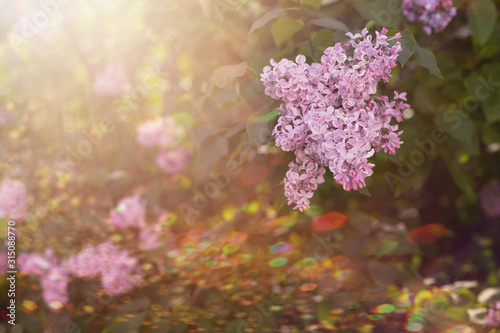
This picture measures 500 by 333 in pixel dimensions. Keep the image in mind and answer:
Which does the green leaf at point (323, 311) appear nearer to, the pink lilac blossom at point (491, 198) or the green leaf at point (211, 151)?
the green leaf at point (211, 151)

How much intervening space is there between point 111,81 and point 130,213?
0.79m

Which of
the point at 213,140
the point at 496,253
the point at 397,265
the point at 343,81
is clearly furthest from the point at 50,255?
the point at 496,253

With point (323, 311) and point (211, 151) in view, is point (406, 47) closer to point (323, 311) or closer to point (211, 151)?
point (211, 151)

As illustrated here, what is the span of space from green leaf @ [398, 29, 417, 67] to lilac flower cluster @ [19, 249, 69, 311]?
6.61 feet

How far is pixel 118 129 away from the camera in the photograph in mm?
2518

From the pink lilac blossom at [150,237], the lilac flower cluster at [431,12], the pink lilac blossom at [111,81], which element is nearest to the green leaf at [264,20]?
the lilac flower cluster at [431,12]

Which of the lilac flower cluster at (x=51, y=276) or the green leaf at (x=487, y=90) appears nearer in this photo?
the green leaf at (x=487, y=90)

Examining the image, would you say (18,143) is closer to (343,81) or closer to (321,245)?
(321,245)

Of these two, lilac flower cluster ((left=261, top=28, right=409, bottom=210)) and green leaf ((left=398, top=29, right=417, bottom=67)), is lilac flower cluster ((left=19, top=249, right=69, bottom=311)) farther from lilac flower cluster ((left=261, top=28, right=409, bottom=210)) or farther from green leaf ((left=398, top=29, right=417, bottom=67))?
green leaf ((left=398, top=29, right=417, bottom=67))

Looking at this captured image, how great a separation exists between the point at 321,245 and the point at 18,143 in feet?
6.83

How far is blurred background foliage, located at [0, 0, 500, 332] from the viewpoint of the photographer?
1904 mm

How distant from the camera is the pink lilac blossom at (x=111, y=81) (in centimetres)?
249

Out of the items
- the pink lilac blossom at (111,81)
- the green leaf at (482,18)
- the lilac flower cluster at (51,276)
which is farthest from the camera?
the pink lilac blossom at (111,81)

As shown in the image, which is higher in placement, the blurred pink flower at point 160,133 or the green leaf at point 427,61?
the blurred pink flower at point 160,133
